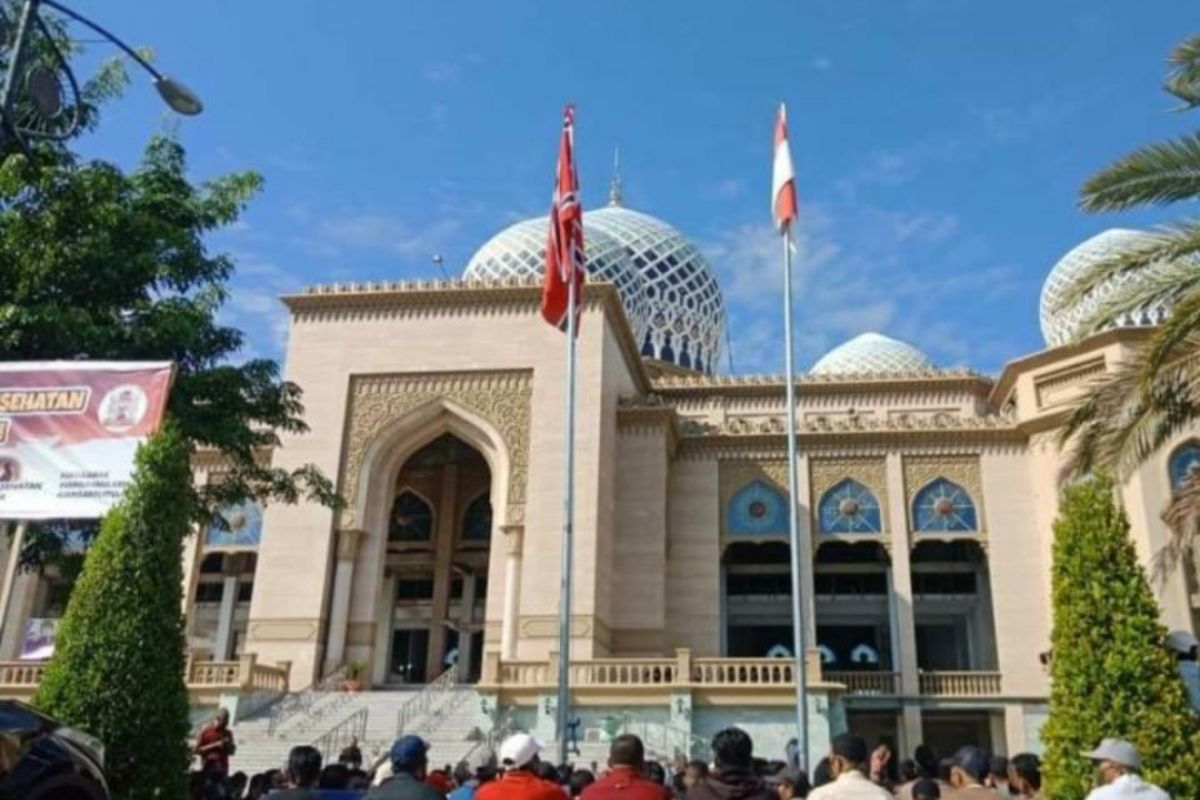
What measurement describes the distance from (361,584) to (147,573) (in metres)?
12.6

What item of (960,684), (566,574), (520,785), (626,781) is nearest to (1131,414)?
(566,574)

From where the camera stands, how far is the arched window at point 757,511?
2314cm

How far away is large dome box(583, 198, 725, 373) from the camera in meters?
32.5

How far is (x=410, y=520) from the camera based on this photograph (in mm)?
24219

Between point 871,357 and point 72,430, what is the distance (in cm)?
2591

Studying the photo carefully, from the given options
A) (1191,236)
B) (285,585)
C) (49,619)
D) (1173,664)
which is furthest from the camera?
(49,619)

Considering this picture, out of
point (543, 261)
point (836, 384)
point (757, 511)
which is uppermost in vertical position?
point (543, 261)

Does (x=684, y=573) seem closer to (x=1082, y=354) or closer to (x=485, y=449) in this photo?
(x=485, y=449)

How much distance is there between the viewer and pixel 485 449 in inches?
830

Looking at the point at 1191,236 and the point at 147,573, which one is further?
the point at 1191,236

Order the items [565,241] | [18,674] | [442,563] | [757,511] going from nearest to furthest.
Answer: [565,241] < [18,674] < [442,563] < [757,511]

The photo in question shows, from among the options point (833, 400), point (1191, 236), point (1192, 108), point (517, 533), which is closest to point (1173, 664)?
point (1191, 236)

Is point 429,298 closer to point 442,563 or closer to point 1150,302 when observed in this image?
point 442,563

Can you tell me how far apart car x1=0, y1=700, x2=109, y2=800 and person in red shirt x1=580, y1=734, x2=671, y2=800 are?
2345mm
